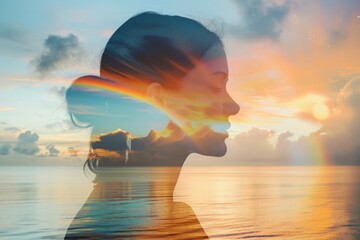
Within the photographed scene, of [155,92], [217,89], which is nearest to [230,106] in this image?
[217,89]

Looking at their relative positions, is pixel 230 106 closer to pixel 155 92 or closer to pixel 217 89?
pixel 217 89

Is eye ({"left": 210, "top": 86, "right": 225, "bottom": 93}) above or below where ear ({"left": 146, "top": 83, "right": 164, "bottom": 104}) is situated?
above

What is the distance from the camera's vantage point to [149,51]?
4062mm

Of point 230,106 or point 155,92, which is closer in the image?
point 155,92

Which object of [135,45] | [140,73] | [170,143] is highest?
[135,45]

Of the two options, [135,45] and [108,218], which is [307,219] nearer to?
[108,218]

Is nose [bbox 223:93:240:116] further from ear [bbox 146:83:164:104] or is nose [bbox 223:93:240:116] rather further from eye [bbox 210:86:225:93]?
ear [bbox 146:83:164:104]

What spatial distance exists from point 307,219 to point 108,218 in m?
17.2

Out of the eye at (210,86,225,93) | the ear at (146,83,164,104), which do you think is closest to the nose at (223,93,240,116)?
the eye at (210,86,225,93)

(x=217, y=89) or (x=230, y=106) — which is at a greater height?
(x=217, y=89)

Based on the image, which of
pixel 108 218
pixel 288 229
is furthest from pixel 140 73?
pixel 108 218

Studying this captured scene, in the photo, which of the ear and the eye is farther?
the eye

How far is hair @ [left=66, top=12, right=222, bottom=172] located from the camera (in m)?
4.04

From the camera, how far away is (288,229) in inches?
1243
